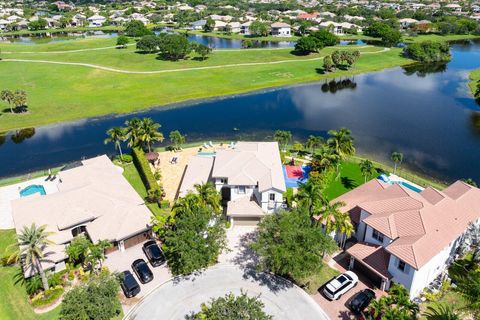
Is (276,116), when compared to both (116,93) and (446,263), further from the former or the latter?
(446,263)

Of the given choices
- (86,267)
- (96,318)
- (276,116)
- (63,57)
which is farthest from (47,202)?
(63,57)

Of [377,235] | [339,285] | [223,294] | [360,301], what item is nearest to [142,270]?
[223,294]

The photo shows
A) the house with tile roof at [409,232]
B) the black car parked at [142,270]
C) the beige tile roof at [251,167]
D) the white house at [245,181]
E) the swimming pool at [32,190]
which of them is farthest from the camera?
the swimming pool at [32,190]

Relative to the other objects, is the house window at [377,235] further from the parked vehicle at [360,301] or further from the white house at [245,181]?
the white house at [245,181]

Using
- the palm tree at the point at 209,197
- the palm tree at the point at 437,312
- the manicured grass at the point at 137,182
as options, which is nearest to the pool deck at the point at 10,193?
the manicured grass at the point at 137,182

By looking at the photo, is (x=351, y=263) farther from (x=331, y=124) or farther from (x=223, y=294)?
(x=331, y=124)

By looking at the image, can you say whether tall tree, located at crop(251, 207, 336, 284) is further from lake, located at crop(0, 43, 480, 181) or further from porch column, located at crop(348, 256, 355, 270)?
lake, located at crop(0, 43, 480, 181)

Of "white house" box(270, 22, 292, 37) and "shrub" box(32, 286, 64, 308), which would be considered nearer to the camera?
"shrub" box(32, 286, 64, 308)

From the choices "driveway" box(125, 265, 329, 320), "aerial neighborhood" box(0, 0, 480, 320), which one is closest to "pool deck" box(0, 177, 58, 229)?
"aerial neighborhood" box(0, 0, 480, 320)
